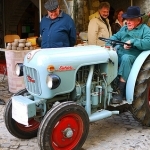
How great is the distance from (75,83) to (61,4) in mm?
3992

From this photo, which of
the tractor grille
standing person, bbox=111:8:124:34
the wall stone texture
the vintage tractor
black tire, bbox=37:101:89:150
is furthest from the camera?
the wall stone texture

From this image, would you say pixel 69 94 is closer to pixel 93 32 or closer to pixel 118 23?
pixel 93 32

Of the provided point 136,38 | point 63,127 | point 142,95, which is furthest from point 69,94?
point 136,38

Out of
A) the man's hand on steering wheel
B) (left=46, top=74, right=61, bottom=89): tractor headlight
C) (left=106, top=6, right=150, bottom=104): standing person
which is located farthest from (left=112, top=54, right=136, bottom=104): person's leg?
(left=46, top=74, right=61, bottom=89): tractor headlight

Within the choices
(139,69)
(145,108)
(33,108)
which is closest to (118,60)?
A: (139,69)

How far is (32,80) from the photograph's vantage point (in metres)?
3.62

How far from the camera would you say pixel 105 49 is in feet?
13.0

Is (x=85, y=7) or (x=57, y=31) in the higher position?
(x=85, y=7)

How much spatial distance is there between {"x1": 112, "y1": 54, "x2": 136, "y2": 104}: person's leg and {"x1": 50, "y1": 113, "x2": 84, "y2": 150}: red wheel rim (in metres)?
0.69

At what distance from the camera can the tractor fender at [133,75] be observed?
4008 mm

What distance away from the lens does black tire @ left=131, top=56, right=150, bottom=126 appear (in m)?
4.07

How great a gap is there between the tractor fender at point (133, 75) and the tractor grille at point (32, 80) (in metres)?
1.18

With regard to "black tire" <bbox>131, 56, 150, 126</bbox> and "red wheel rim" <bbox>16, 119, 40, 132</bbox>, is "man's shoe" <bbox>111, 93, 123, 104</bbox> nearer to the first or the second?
"black tire" <bbox>131, 56, 150, 126</bbox>

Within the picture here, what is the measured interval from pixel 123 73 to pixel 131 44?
1.22 feet
